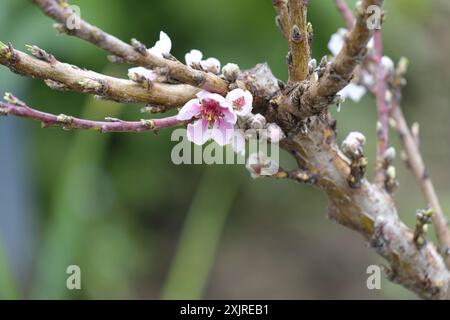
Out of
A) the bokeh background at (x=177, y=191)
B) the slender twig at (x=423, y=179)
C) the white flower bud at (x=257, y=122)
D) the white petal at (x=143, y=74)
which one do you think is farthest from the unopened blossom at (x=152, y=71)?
the bokeh background at (x=177, y=191)

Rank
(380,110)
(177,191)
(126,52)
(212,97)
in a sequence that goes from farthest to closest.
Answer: (177,191)
(380,110)
(212,97)
(126,52)

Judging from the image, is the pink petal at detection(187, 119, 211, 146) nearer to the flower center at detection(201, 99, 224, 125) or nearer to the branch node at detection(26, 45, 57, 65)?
the flower center at detection(201, 99, 224, 125)

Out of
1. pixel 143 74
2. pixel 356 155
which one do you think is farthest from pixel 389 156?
pixel 143 74

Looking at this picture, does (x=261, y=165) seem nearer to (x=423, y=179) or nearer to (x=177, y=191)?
(x=423, y=179)

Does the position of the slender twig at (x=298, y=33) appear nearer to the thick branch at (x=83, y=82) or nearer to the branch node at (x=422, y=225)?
the thick branch at (x=83, y=82)

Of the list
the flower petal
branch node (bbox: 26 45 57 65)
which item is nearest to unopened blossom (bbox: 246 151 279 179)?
the flower petal

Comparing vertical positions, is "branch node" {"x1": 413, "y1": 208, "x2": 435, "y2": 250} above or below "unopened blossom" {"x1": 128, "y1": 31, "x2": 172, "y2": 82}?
below
